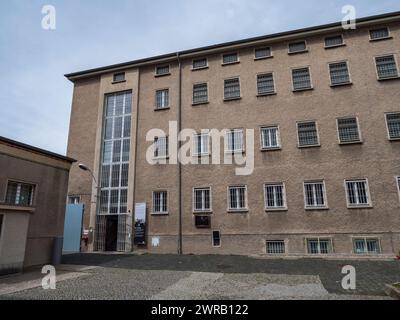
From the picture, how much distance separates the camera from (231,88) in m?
19.7

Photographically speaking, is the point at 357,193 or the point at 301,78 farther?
the point at 301,78

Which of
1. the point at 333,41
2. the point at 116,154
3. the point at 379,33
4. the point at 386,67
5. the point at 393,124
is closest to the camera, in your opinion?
the point at 393,124

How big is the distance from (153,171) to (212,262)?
8171 mm

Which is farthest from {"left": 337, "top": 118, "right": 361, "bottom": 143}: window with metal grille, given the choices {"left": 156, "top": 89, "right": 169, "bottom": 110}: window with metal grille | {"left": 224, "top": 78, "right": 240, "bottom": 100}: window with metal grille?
{"left": 156, "top": 89, "right": 169, "bottom": 110}: window with metal grille

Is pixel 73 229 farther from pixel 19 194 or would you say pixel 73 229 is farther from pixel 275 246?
pixel 275 246

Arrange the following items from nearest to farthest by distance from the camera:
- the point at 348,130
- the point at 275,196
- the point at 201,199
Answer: the point at 348,130 < the point at 275,196 < the point at 201,199

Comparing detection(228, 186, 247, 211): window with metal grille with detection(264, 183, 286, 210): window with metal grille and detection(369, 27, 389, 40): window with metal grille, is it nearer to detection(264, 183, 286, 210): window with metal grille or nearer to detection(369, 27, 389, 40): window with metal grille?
detection(264, 183, 286, 210): window with metal grille

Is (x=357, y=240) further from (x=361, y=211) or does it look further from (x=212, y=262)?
(x=212, y=262)

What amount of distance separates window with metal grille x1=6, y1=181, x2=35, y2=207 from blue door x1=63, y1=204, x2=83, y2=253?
840 centimetres

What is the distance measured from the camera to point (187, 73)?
827 inches

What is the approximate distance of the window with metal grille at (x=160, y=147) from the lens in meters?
20.0

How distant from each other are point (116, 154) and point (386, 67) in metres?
18.8

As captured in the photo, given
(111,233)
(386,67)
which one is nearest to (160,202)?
(111,233)

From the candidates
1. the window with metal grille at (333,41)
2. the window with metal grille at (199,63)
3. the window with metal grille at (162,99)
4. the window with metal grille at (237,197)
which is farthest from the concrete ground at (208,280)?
the window with metal grille at (199,63)
